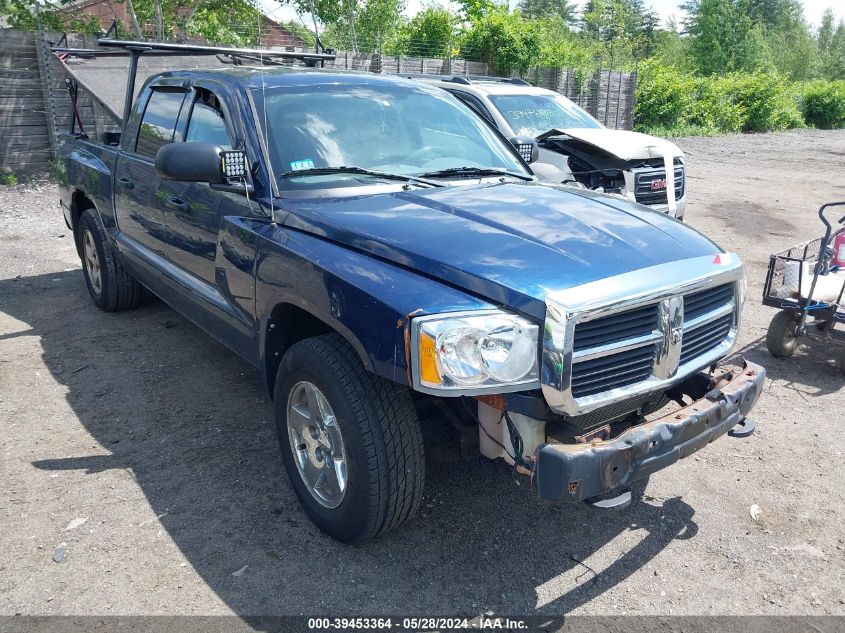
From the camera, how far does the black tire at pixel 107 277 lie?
603 cm

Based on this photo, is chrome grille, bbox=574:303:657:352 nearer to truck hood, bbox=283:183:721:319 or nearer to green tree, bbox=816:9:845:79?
truck hood, bbox=283:183:721:319

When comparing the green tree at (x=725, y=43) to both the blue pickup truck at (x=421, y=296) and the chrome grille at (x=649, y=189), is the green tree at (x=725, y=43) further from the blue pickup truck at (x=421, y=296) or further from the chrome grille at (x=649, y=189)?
the blue pickup truck at (x=421, y=296)

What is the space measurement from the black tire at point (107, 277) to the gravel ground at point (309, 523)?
84cm

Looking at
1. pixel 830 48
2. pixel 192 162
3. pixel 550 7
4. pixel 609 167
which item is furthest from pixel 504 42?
pixel 550 7

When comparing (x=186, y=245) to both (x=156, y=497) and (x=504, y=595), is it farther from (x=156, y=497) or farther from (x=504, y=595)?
(x=504, y=595)

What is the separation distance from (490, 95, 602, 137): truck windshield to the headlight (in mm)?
6334

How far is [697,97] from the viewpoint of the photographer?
88.7 feet

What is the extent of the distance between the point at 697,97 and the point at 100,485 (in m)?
27.4

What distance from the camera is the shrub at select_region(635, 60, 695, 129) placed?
78.9 ft

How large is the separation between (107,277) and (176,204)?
6.67ft

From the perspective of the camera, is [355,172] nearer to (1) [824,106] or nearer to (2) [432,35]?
(2) [432,35]

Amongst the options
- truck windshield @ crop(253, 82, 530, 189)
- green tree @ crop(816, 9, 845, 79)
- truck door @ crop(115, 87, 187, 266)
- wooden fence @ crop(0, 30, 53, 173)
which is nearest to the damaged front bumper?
truck windshield @ crop(253, 82, 530, 189)

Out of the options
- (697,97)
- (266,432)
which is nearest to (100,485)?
(266,432)

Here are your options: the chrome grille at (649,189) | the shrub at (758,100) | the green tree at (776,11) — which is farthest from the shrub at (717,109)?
the green tree at (776,11)
